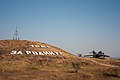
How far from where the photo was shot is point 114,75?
109 ft

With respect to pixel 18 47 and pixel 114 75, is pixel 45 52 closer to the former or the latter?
pixel 18 47

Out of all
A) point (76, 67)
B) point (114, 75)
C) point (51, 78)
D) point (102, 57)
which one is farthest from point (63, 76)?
point (102, 57)

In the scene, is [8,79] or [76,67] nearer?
[8,79]

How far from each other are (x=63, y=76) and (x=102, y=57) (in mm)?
42874

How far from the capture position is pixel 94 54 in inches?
2884

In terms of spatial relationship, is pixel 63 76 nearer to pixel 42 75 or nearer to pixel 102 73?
pixel 42 75

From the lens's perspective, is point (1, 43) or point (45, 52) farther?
point (1, 43)

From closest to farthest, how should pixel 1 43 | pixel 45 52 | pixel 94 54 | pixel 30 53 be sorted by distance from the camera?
1. pixel 30 53
2. pixel 45 52
3. pixel 1 43
4. pixel 94 54

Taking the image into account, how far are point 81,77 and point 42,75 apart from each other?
6.31m

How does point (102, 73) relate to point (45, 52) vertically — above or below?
below

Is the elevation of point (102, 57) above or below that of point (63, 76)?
above

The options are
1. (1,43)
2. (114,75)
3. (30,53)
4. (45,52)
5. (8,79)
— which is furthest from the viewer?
(1,43)

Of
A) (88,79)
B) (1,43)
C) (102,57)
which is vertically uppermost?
(1,43)

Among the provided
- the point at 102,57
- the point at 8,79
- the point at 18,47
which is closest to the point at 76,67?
the point at 8,79
